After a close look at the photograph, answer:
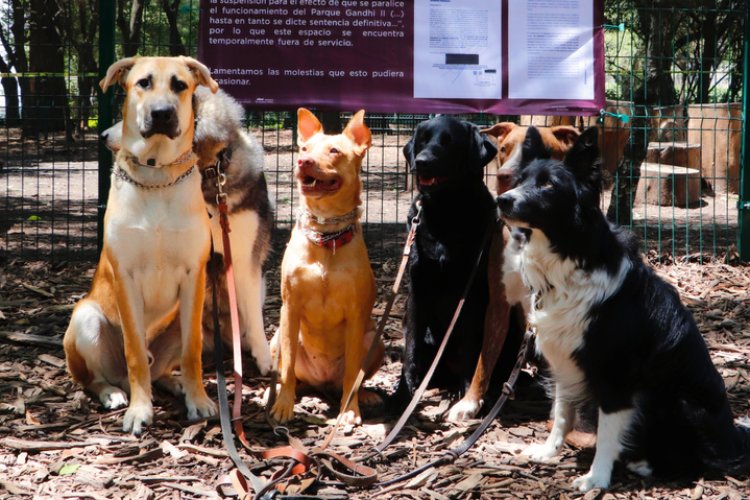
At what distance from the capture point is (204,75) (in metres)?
4.39

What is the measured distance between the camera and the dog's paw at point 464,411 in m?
4.50

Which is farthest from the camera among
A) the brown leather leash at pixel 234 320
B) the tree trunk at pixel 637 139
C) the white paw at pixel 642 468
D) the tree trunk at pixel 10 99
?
the tree trunk at pixel 10 99

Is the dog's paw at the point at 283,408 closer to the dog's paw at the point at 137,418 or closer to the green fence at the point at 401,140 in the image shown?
the dog's paw at the point at 137,418

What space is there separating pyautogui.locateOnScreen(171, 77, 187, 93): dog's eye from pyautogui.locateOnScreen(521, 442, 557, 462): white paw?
2.54 meters

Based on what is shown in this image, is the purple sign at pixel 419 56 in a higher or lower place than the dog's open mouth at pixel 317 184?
higher

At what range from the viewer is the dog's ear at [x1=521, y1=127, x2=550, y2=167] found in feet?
11.9

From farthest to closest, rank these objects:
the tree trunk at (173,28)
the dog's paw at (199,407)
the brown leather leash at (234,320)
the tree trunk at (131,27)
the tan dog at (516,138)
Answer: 1. the tree trunk at (131,27)
2. the tree trunk at (173,28)
3. the tan dog at (516,138)
4. the dog's paw at (199,407)
5. the brown leather leash at (234,320)

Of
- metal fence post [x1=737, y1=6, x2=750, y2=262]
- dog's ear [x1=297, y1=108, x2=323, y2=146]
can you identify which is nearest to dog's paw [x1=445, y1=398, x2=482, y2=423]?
dog's ear [x1=297, y1=108, x2=323, y2=146]

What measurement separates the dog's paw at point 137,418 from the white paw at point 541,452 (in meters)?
1.94

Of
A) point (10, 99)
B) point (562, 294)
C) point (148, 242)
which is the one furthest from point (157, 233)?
point (10, 99)

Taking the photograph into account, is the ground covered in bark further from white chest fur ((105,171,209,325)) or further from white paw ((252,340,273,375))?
white chest fur ((105,171,209,325))

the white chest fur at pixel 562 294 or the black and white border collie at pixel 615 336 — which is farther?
the white chest fur at pixel 562 294

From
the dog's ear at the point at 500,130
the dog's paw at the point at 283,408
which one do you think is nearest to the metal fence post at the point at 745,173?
the dog's ear at the point at 500,130

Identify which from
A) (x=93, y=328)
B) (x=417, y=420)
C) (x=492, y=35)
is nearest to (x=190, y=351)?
(x=93, y=328)
